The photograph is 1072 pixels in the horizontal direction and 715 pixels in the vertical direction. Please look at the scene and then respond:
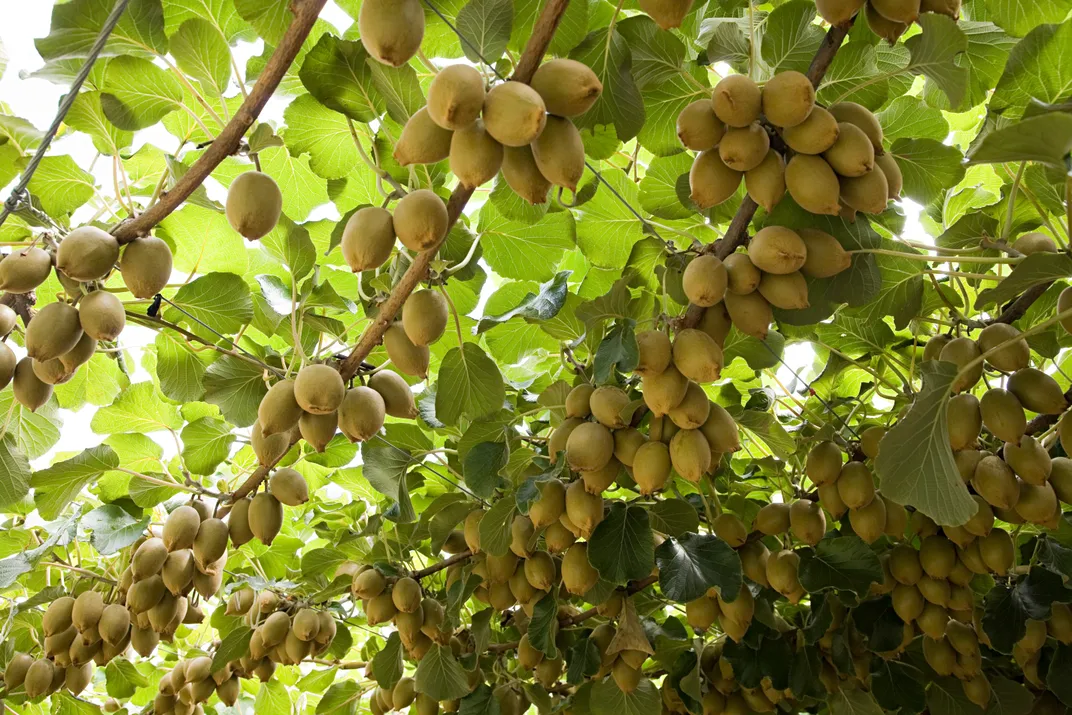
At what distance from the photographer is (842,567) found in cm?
152

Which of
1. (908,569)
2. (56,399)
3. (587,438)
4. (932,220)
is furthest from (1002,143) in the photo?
(56,399)

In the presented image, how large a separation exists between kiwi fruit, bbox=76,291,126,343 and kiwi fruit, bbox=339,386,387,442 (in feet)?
1.22

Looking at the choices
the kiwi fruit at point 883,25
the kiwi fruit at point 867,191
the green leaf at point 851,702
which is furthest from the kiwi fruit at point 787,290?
the green leaf at point 851,702

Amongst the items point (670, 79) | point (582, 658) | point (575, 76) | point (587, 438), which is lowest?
point (582, 658)

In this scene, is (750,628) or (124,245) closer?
(124,245)

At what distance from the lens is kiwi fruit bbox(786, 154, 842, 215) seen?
1.04 metres

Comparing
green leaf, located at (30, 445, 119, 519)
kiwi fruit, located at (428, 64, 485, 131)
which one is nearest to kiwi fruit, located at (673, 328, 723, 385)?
kiwi fruit, located at (428, 64, 485, 131)

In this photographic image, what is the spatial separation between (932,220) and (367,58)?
141 cm

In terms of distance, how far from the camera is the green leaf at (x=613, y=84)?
1.14 metres

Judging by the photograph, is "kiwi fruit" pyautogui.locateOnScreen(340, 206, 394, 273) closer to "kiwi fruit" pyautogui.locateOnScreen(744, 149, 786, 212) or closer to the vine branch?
the vine branch

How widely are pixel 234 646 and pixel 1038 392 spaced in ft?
6.55

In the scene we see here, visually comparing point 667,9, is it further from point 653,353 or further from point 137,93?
point 137,93

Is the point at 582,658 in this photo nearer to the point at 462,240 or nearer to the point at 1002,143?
the point at 462,240

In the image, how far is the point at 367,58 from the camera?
1.17 metres
